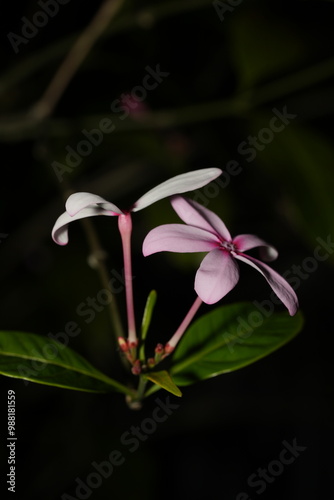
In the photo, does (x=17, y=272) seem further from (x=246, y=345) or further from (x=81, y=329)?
(x=246, y=345)

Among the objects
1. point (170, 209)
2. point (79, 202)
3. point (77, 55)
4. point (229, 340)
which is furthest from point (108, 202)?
point (170, 209)

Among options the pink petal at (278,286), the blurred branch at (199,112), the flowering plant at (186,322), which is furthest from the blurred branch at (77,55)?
the pink petal at (278,286)

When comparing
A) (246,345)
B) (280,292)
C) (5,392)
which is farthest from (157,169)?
(280,292)

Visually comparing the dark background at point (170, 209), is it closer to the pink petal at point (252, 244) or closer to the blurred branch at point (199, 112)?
the blurred branch at point (199, 112)

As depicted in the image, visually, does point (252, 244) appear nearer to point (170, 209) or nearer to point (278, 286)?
point (278, 286)

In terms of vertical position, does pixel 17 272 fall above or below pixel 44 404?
above

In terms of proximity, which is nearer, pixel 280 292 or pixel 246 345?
pixel 280 292
